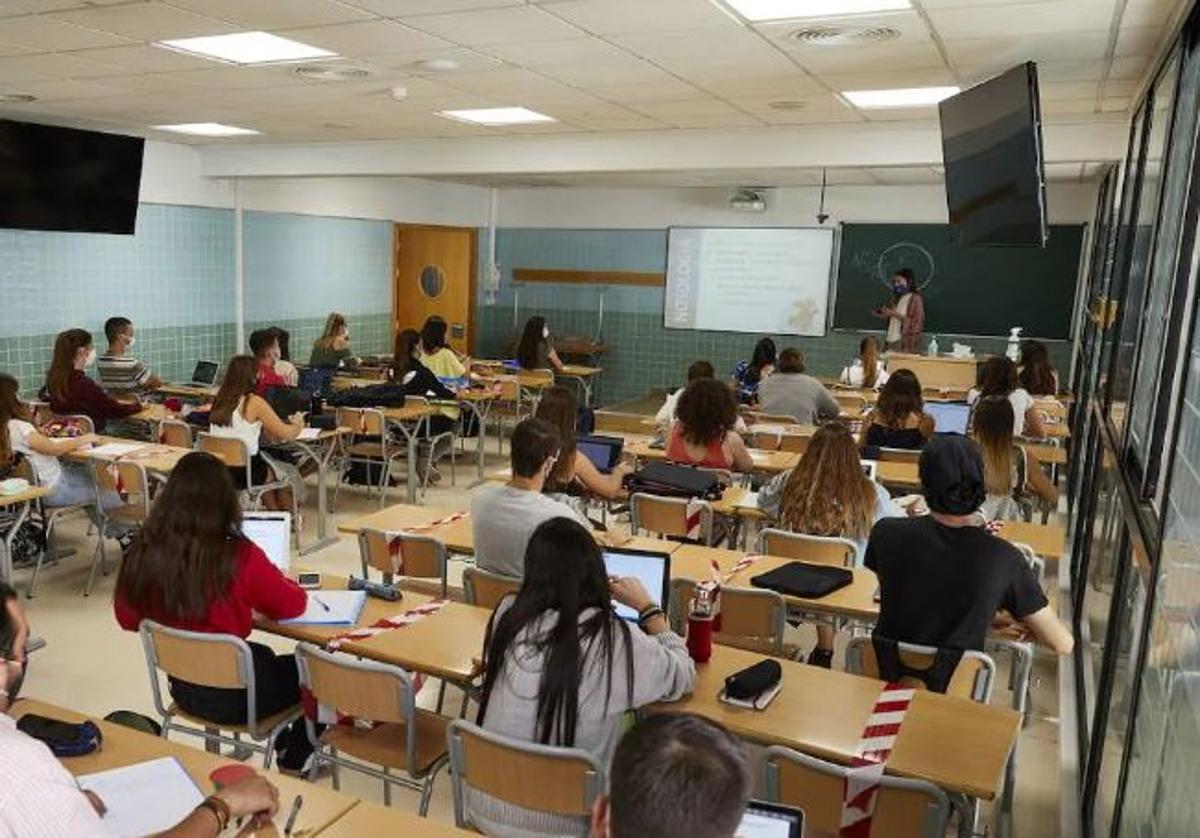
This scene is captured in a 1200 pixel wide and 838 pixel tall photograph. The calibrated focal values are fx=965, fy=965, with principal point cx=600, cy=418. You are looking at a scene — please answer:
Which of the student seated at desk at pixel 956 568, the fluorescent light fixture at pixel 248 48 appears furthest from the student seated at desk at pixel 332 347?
the student seated at desk at pixel 956 568

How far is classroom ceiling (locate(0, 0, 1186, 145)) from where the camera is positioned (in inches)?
158

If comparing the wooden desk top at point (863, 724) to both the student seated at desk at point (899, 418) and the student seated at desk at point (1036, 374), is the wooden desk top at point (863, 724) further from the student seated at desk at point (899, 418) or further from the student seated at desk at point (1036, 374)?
the student seated at desk at point (1036, 374)

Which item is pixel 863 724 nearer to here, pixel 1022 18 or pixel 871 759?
pixel 871 759

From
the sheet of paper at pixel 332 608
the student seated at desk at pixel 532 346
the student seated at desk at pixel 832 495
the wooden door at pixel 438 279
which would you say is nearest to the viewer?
the sheet of paper at pixel 332 608

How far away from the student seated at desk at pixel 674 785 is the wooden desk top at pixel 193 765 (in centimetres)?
98

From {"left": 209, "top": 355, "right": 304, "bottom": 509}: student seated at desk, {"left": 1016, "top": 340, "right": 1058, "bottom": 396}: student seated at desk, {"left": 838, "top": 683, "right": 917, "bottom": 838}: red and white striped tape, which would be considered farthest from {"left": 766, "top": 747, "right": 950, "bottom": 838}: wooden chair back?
{"left": 1016, "top": 340, "right": 1058, "bottom": 396}: student seated at desk

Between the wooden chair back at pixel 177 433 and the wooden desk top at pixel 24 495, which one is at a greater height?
the wooden chair back at pixel 177 433

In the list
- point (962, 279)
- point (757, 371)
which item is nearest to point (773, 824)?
point (757, 371)

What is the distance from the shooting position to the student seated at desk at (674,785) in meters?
1.31

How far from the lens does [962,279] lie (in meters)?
11.2

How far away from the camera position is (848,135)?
6.95 metres

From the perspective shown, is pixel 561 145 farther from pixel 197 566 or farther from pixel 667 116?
pixel 197 566

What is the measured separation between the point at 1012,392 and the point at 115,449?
230 inches

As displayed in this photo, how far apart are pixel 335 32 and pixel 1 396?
8.91 feet
